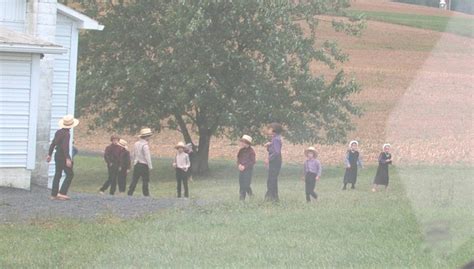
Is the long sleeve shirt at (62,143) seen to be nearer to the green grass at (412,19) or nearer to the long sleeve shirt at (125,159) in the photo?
the long sleeve shirt at (125,159)

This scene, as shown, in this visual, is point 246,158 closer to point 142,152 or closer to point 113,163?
point 142,152

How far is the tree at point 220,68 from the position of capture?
98.0ft

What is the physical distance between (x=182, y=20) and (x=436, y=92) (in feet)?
24.2

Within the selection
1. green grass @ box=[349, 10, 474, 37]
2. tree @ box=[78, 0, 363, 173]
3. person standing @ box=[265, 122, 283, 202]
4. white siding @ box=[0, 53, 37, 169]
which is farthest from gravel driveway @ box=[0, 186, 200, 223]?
green grass @ box=[349, 10, 474, 37]

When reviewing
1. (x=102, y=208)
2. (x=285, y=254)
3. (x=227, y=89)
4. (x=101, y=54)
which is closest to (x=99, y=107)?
(x=101, y=54)

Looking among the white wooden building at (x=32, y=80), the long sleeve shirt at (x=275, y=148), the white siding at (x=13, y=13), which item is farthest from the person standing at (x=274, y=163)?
the white siding at (x=13, y=13)

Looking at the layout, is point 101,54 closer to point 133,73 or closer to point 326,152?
point 133,73

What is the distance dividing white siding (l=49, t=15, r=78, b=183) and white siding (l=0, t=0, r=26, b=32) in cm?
120

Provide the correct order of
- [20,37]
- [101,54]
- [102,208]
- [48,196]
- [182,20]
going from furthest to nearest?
1. [101,54]
2. [182,20]
3. [20,37]
4. [48,196]
5. [102,208]

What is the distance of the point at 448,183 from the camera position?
21.9m

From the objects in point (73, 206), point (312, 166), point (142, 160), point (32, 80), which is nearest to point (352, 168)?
point (312, 166)

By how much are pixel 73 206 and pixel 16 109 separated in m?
4.40

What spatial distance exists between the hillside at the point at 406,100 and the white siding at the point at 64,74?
24.6 ft

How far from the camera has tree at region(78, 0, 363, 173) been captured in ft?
98.0
